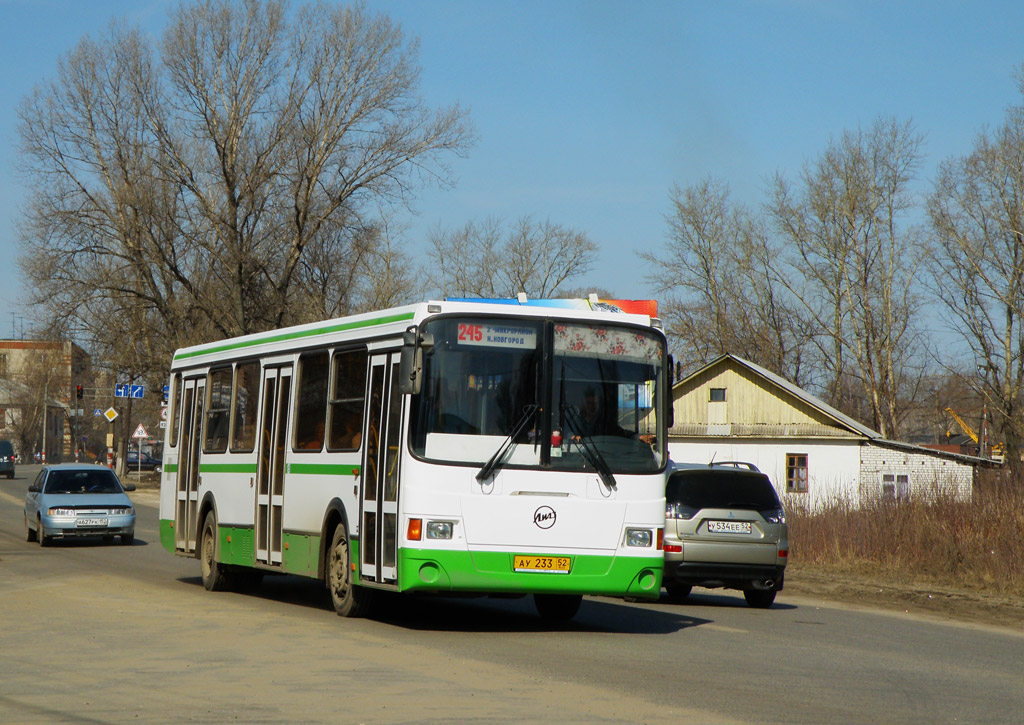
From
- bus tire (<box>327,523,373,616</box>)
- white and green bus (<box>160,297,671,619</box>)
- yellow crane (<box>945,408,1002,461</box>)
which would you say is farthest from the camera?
yellow crane (<box>945,408,1002,461</box>)

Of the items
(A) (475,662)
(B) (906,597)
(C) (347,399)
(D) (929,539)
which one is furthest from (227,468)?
(D) (929,539)

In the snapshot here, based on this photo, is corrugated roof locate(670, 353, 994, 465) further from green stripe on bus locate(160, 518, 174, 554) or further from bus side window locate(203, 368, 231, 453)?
bus side window locate(203, 368, 231, 453)

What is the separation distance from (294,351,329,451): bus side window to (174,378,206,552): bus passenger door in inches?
134

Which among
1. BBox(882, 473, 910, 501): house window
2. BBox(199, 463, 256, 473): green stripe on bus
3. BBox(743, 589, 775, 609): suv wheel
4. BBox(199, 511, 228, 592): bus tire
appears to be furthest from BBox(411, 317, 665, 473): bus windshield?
BBox(882, 473, 910, 501): house window

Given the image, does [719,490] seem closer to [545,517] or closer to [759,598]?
[759,598]

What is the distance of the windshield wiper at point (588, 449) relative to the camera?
12.2 m

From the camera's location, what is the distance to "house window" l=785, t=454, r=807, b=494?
183ft

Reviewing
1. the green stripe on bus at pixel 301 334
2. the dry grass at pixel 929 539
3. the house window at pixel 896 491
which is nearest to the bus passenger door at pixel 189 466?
the green stripe on bus at pixel 301 334

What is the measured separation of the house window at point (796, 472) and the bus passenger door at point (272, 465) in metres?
42.9

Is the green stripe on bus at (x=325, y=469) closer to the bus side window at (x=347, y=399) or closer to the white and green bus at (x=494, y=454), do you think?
the white and green bus at (x=494, y=454)

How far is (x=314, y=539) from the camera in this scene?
13.8 m

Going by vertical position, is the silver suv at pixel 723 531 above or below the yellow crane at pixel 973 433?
below

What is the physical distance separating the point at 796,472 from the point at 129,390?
28.4 m

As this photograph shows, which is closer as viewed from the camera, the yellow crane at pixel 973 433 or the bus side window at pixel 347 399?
the bus side window at pixel 347 399
